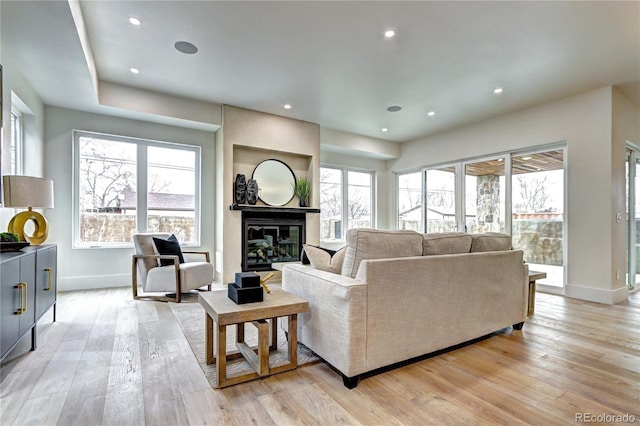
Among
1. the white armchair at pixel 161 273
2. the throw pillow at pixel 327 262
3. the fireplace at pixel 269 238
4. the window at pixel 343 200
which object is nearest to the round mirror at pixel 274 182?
the fireplace at pixel 269 238

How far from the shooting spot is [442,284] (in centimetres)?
224

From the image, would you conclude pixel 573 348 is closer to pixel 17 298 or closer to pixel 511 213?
pixel 511 213

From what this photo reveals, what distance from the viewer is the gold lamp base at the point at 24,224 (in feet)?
8.57

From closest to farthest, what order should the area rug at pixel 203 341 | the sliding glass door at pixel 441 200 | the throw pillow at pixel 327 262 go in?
1. the area rug at pixel 203 341
2. the throw pillow at pixel 327 262
3. the sliding glass door at pixel 441 200

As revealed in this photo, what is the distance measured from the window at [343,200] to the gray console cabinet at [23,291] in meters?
4.56

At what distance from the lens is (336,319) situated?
1896 millimetres

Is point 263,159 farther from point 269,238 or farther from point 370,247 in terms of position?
point 370,247

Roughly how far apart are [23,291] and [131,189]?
2.91 m

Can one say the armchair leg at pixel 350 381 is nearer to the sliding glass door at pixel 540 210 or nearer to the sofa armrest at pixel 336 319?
the sofa armrest at pixel 336 319

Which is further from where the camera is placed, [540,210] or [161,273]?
[540,210]

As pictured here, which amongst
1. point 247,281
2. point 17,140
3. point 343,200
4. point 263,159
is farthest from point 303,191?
point 17,140

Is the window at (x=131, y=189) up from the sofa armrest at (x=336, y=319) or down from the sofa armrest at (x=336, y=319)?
up

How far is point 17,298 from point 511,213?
5840 mm

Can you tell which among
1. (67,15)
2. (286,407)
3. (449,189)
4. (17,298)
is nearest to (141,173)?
(67,15)
